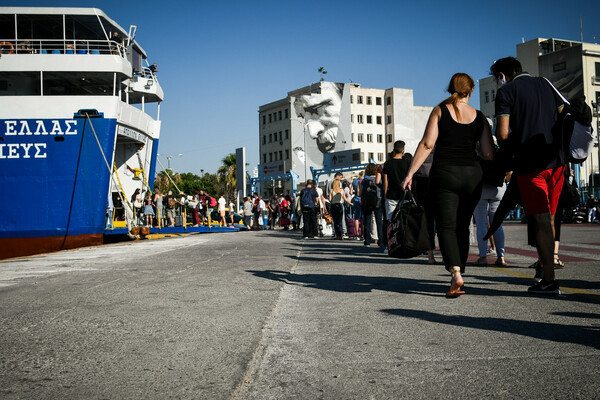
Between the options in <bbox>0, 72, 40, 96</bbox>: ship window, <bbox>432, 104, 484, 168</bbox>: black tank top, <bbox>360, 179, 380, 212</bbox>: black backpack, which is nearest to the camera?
<bbox>432, 104, 484, 168</bbox>: black tank top

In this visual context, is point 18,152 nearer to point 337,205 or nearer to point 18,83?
point 18,83

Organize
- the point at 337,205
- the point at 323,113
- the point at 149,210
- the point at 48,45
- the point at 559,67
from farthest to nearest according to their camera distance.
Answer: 1. the point at 323,113
2. the point at 559,67
3. the point at 149,210
4. the point at 48,45
5. the point at 337,205

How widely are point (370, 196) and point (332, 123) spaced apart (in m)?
78.8

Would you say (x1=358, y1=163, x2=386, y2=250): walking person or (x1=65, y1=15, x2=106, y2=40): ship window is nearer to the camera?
(x1=358, y1=163, x2=386, y2=250): walking person

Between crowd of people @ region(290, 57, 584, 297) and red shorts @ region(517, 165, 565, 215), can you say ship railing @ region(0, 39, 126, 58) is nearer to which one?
crowd of people @ region(290, 57, 584, 297)

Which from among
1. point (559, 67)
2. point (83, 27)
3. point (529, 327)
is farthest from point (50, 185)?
point (559, 67)

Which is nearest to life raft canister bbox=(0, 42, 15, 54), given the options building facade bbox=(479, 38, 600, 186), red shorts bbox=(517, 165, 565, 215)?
red shorts bbox=(517, 165, 565, 215)

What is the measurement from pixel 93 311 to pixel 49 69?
17.9 meters

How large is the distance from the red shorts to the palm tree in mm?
84198

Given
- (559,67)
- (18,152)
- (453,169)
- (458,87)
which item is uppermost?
(559,67)

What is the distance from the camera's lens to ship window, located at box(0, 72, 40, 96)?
2022 centimetres

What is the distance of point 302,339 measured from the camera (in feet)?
10.7

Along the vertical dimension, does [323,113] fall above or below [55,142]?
above

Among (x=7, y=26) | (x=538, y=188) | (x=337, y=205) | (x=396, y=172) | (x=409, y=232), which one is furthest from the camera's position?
(x=7, y=26)
